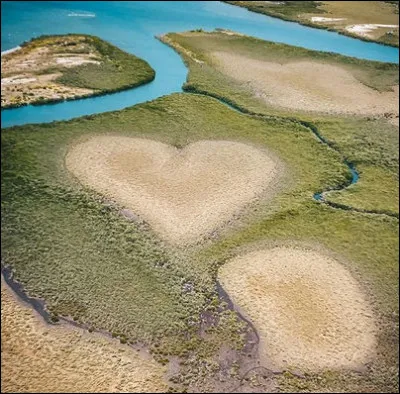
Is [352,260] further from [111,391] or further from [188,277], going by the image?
[111,391]

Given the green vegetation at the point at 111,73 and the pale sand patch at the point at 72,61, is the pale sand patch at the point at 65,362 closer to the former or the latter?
the green vegetation at the point at 111,73

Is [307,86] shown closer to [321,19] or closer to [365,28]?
[365,28]

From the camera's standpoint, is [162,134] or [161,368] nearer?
[161,368]

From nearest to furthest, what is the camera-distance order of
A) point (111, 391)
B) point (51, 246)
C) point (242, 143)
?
point (111, 391)
point (51, 246)
point (242, 143)

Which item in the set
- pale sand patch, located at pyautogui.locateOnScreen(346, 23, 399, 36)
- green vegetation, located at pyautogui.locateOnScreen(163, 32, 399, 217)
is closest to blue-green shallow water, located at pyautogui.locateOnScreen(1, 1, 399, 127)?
pale sand patch, located at pyautogui.locateOnScreen(346, 23, 399, 36)

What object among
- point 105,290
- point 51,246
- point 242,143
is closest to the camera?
point 105,290

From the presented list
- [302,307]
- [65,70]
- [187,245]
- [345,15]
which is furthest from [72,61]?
[345,15]

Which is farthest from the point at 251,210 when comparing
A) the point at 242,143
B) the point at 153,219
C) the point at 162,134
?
the point at 162,134
